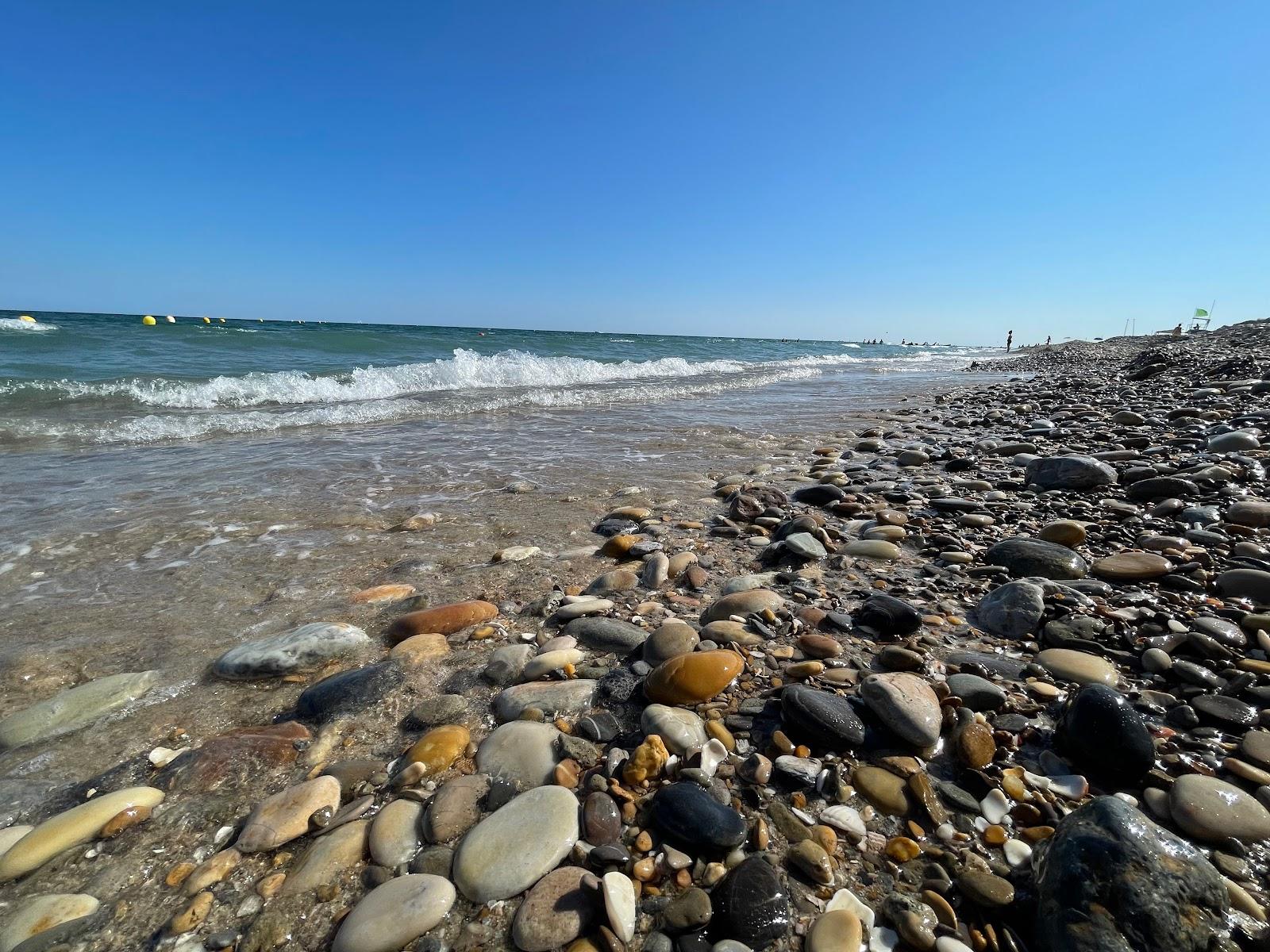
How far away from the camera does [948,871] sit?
114 cm

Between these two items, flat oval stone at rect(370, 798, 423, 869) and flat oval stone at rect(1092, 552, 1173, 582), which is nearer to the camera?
flat oval stone at rect(370, 798, 423, 869)

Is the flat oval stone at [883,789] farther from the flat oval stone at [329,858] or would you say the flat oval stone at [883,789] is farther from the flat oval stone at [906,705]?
the flat oval stone at [329,858]

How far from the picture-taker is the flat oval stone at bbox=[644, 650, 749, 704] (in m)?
1.69

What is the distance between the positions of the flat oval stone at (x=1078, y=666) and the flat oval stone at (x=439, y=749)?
1925 mm

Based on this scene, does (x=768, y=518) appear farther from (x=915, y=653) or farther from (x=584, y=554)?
(x=915, y=653)

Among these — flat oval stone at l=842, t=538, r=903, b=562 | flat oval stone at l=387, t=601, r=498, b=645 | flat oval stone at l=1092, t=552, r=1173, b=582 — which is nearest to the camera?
flat oval stone at l=387, t=601, r=498, b=645

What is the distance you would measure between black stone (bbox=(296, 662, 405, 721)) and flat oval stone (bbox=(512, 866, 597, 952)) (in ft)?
3.17

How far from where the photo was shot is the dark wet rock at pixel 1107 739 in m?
1.32

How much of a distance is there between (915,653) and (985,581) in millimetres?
Answer: 930

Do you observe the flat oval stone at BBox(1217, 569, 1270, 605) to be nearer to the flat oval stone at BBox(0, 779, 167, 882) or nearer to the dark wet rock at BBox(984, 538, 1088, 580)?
the dark wet rock at BBox(984, 538, 1088, 580)

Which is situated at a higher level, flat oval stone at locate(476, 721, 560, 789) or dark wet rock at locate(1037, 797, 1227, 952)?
dark wet rock at locate(1037, 797, 1227, 952)

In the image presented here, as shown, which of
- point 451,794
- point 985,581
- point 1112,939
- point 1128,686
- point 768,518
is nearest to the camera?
point 1112,939

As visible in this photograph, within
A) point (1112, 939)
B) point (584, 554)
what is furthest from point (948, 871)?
point (584, 554)

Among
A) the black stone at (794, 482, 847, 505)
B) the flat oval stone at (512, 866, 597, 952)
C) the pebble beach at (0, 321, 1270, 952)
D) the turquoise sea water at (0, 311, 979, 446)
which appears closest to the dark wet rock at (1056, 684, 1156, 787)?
the pebble beach at (0, 321, 1270, 952)
